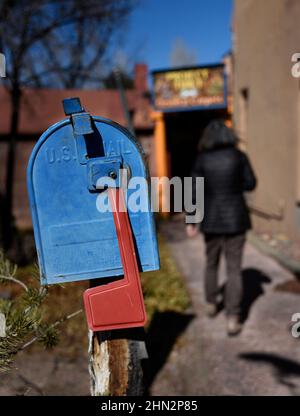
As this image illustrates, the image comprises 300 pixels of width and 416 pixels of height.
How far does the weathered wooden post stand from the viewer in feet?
4.93

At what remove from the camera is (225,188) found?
377 cm

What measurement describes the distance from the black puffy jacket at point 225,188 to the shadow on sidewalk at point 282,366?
3.24 feet

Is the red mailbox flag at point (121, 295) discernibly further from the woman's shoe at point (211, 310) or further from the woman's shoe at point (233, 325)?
the woman's shoe at point (211, 310)

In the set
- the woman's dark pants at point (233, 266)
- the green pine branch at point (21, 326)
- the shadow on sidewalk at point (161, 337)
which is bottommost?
the shadow on sidewalk at point (161, 337)

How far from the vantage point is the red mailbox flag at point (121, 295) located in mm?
1482

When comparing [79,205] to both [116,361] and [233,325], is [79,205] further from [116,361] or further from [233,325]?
[233,325]

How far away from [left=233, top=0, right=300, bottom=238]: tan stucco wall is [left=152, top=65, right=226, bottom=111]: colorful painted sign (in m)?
1.41

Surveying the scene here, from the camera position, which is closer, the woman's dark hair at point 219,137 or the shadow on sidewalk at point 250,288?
the woman's dark hair at point 219,137

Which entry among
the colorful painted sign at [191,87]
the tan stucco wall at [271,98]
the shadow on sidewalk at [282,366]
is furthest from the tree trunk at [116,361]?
the colorful painted sign at [191,87]

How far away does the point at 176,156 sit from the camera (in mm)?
14102

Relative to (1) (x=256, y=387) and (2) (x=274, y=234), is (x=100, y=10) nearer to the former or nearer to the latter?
(2) (x=274, y=234)

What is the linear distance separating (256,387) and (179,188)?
67.6 inches
